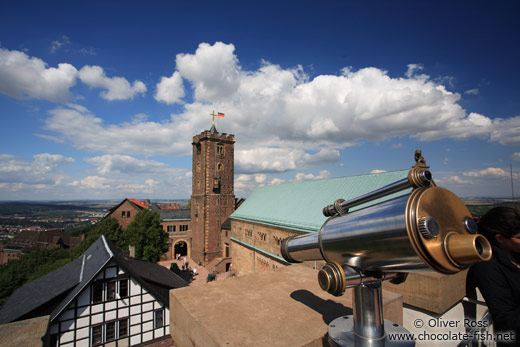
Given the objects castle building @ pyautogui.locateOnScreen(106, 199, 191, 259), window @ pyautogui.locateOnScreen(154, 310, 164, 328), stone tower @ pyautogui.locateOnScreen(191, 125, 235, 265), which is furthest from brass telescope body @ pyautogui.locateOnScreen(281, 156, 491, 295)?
castle building @ pyautogui.locateOnScreen(106, 199, 191, 259)

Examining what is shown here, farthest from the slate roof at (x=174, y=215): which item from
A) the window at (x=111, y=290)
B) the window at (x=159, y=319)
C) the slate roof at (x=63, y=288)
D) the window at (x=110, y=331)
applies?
the window at (x=110, y=331)

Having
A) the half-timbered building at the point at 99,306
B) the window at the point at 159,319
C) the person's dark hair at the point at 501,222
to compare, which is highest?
the person's dark hair at the point at 501,222

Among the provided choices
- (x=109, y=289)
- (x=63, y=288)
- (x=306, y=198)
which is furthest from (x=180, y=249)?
(x=63, y=288)

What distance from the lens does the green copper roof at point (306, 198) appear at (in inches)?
679

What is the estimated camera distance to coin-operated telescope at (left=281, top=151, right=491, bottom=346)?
3.88 feet

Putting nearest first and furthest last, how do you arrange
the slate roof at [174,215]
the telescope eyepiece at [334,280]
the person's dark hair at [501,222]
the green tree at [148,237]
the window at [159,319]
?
1. the telescope eyepiece at [334,280]
2. the person's dark hair at [501,222]
3. the window at [159,319]
4. the green tree at [148,237]
5. the slate roof at [174,215]

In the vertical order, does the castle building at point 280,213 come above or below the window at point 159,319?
above

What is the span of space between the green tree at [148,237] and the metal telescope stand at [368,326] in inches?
1336

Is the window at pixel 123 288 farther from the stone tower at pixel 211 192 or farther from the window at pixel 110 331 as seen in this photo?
the stone tower at pixel 211 192

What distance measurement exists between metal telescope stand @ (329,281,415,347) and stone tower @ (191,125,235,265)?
35949mm

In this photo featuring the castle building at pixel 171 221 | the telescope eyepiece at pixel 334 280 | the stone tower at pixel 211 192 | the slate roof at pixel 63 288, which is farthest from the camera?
the castle building at pixel 171 221

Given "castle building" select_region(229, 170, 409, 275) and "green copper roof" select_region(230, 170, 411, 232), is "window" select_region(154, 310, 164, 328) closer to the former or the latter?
"castle building" select_region(229, 170, 409, 275)

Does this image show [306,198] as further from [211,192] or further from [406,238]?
[406,238]

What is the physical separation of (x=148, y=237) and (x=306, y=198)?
2160 centimetres
